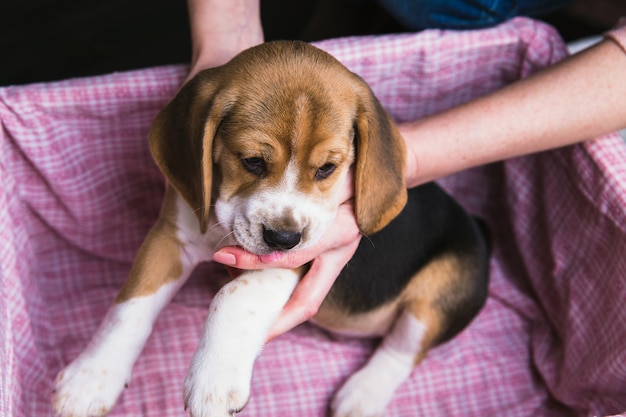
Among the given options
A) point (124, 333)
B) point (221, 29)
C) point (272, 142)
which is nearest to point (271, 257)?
point (272, 142)

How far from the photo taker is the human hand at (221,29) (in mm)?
2520

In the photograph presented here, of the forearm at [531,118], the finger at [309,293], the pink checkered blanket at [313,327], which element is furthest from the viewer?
the pink checkered blanket at [313,327]

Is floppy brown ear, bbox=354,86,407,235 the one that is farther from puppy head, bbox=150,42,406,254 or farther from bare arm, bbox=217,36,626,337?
bare arm, bbox=217,36,626,337

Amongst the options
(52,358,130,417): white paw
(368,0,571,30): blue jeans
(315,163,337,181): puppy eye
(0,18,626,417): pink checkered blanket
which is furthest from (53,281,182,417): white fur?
(368,0,571,30): blue jeans

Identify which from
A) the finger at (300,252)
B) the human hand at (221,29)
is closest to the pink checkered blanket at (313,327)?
the human hand at (221,29)

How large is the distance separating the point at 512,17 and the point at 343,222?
132 centimetres

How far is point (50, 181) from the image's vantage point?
2.68 metres

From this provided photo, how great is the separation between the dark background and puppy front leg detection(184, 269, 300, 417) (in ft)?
6.40

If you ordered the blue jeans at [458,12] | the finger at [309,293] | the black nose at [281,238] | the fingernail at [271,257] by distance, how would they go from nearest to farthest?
the black nose at [281,238]
the fingernail at [271,257]
the finger at [309,293]
the blue jeans at [458,12]

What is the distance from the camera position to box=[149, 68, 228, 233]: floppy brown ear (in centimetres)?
184

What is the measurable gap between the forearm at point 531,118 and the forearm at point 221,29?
0.65 meters

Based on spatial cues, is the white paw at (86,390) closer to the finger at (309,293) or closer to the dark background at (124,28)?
the finger at (309,293)

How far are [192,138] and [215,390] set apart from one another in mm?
626

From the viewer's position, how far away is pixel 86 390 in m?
1.97
